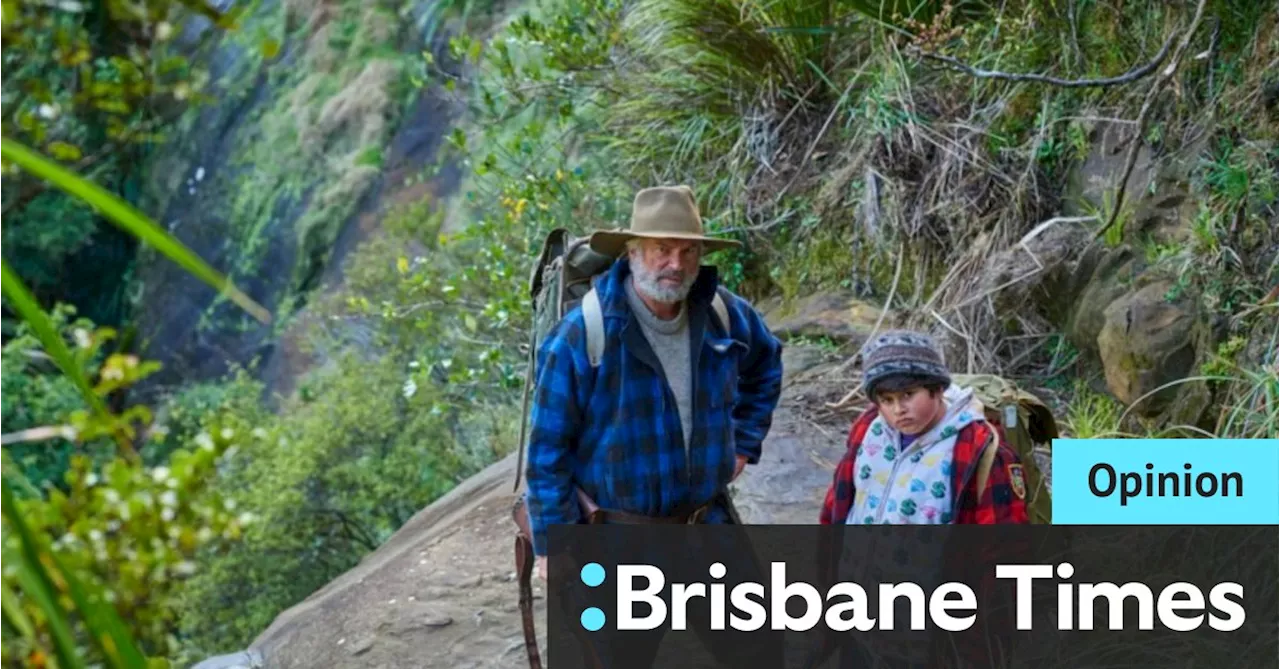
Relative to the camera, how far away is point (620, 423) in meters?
4.38

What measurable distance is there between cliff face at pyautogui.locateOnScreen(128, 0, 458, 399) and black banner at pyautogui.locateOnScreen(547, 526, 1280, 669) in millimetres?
14571

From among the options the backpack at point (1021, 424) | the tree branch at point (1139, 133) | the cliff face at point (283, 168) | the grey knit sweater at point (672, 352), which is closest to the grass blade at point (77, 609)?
the backpack at point (1021, 424)

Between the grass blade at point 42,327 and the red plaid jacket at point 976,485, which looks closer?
the grass blade at point 42,327

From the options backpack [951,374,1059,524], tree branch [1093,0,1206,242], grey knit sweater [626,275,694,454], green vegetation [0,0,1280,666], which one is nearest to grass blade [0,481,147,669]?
green vegetation [0,0,1280,666]

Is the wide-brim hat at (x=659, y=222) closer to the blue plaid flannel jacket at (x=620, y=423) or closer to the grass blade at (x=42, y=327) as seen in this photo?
the blue plaid flannel jacket at (x=620, y=423)

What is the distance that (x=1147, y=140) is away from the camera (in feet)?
24.3

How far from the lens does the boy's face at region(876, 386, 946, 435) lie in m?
3.94

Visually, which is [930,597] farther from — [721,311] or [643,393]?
[721,311]

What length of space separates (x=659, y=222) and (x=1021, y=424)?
115cm

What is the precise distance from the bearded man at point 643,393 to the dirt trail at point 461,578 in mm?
1935

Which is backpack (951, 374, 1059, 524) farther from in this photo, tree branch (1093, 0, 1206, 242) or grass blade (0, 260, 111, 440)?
grass blade (0, 260, 111, 440)

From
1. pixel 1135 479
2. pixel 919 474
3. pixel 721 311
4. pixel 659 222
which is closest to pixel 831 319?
pixel 721 311

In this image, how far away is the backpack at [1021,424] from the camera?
165 inches

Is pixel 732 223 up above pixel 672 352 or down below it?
above
